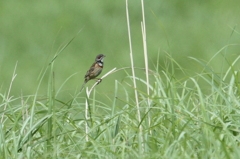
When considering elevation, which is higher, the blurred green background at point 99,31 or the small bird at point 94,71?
the blurred green background at point 99,31

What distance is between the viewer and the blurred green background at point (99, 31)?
9578 millimetres

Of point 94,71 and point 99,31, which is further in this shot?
point 99,31

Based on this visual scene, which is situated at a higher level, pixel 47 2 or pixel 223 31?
pixel 47 2

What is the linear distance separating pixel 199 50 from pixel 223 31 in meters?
0.84

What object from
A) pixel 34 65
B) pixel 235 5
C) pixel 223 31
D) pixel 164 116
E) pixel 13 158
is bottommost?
pixel 13 158

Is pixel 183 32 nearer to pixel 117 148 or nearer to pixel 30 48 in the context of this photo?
pixel 30 48

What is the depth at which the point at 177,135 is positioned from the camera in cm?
325

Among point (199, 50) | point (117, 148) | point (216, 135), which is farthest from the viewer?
point (199, 50)

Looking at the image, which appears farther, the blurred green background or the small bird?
the blurred green background

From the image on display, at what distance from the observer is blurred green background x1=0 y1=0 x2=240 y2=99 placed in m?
9.58

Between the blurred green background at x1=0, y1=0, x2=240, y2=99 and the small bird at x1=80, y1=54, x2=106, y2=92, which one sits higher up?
the blurred green background at x1=0, y1=0, x2=240, y2=99

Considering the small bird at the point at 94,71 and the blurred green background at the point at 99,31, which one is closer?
the small bird at the point at 94,71

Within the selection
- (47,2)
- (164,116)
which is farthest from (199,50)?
(164,116)

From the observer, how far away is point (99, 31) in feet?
34.0
